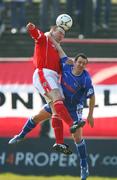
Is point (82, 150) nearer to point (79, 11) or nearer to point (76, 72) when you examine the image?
point (76, 72)

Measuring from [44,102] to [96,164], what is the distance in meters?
1.43

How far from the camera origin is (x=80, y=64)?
14.1 metres

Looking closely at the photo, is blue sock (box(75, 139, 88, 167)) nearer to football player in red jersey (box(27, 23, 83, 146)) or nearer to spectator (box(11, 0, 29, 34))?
football player in red jersey (box(27, 23, 83, 146))

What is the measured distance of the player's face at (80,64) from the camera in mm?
14039

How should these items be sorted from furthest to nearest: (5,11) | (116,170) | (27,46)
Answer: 1. (5,11)
2. (27,46)
3. (116,170)

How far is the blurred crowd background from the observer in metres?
20.8

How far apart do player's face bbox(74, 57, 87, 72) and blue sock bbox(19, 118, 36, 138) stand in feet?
4.12

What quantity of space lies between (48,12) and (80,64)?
692 cm

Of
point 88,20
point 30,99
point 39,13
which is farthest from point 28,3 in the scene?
point 30,99

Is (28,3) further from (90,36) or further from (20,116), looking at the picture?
(20,116)

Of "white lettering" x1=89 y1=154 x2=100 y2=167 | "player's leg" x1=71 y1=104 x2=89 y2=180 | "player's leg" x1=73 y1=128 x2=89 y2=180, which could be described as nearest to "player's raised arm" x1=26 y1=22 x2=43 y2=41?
"player's leg" x1=71 y1=104 x2=89 y2=180

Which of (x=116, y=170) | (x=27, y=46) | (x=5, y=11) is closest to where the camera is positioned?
(x=116, y=170)

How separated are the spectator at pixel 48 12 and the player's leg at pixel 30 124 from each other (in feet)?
19.3

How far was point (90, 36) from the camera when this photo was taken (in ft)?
68.0
